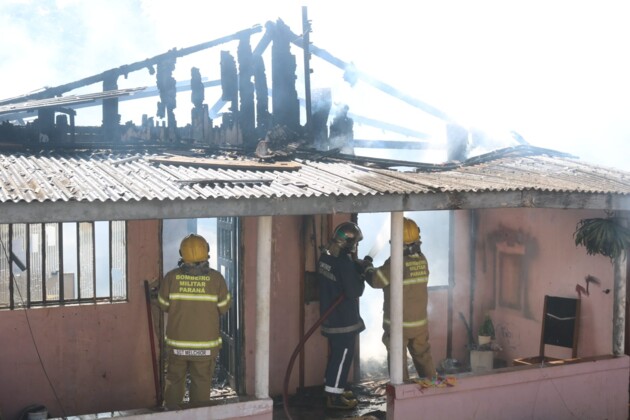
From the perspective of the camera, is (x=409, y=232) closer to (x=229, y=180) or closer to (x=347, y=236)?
(x=347, y=236)

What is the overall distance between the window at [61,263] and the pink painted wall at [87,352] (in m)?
0.13

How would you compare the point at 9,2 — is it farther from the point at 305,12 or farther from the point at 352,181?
the point at 352,181

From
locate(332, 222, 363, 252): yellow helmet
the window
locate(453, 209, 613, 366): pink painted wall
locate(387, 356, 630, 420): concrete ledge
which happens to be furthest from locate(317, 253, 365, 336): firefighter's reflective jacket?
locate(453, 209, 613, 366): pink painted wall

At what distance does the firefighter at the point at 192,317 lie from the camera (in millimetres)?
6965

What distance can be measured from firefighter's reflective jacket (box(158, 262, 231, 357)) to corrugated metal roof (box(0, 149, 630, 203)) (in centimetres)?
109

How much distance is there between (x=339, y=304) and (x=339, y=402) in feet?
4.11

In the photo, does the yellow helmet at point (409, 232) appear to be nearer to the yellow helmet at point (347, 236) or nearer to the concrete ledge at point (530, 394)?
the yellow helmet at point (347, 236)

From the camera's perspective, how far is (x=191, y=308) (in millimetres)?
6969

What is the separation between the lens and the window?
768 cm

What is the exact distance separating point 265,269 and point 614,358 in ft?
15.3

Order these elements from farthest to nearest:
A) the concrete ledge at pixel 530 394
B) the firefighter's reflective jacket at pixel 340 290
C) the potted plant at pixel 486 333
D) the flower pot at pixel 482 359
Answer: the potted plant at pixel 486 333, the flower pot at pixel 482 359, the firefighter's reflective jacket at pixel 340 290, the concrete ledge at pixel 530 394

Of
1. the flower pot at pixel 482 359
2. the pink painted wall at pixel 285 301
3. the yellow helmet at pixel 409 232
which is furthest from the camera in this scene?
the flower pot at pixel 482 359

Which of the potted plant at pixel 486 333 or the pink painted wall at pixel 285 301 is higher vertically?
the pink painted wall at pixel 285 301

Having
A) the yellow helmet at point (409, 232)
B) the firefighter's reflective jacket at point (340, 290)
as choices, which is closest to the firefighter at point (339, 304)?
the firefighter's reflective jacket at point (340, 290)
